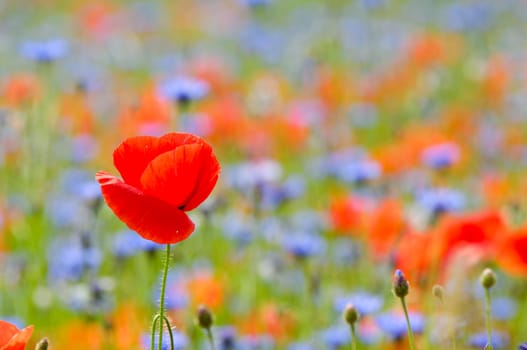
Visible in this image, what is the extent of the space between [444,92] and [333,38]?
3.42ft

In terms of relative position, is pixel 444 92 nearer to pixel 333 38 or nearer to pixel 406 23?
pixel 333 38

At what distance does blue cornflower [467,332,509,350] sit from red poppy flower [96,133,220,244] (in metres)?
0.79

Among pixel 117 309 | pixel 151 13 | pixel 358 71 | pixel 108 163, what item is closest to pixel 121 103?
pixel 108 163

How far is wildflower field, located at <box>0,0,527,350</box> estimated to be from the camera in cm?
137

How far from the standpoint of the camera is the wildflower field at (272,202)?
1.37m

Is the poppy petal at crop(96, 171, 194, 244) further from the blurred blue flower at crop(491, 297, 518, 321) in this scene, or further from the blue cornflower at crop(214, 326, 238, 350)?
the blurred blue flower at crop(491, 297, 518, 321)

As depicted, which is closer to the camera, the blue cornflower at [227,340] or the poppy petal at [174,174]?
the poppy petal at [174,174]

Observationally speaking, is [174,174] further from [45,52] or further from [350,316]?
[45,52]

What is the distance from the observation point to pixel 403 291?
3.87ft

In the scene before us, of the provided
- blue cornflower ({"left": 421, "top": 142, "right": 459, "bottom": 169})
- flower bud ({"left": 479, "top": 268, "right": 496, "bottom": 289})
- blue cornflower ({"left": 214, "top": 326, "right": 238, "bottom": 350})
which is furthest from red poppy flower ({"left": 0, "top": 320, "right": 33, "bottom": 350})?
blue cornflower ({"left": 421, "top": 142, "right": 459, "bottom": 169})

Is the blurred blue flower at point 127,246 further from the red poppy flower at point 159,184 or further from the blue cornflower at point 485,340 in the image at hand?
the red poppy flower at point 159,184

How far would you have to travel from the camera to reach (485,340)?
1.70 meters

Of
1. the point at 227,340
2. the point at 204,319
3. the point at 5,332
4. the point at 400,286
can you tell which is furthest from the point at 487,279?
the point at 227,340

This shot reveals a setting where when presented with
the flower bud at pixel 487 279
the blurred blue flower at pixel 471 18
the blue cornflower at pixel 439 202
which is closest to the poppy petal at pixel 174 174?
the flower bud at pixel 487 279
